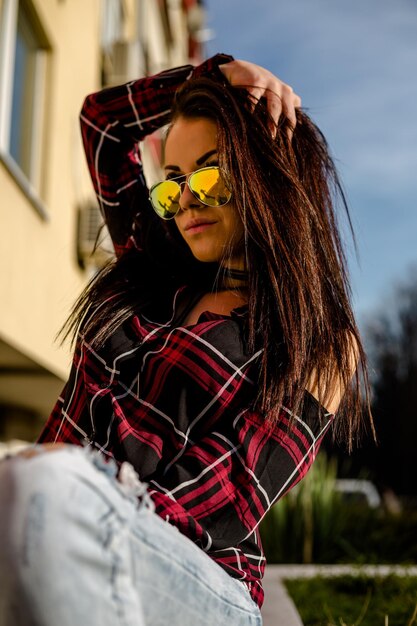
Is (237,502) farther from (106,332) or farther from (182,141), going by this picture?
(182,141)

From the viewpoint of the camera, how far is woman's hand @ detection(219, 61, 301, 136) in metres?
1.92

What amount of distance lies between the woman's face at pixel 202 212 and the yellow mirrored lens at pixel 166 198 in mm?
24

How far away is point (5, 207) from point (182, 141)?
3480mm

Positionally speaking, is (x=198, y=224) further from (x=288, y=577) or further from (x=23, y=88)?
(x=23, y=88)

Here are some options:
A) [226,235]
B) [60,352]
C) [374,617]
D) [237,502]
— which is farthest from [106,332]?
[60,352]

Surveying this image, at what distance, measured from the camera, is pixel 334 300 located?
1754 millimetres

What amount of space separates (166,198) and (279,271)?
414mm

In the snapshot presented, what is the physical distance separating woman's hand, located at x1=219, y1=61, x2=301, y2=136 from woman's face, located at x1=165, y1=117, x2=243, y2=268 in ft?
0.49

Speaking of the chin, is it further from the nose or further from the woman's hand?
the woman's hand

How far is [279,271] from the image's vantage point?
169 centimetres

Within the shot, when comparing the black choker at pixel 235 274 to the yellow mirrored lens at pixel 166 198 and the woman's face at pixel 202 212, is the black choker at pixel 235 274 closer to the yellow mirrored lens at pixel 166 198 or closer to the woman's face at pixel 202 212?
the woman's face at pixel 202 212

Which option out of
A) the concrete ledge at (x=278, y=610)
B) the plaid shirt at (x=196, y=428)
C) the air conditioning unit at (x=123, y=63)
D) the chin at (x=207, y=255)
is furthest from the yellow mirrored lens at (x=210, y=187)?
the air conditioning unit at (x=123, y=63)

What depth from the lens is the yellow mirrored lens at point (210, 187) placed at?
1.78 m

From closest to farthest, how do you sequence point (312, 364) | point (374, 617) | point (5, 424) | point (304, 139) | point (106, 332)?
point (312, 364)
point (106, 332)
point (304, 139)
point (374, 617)
point (5, 424)
